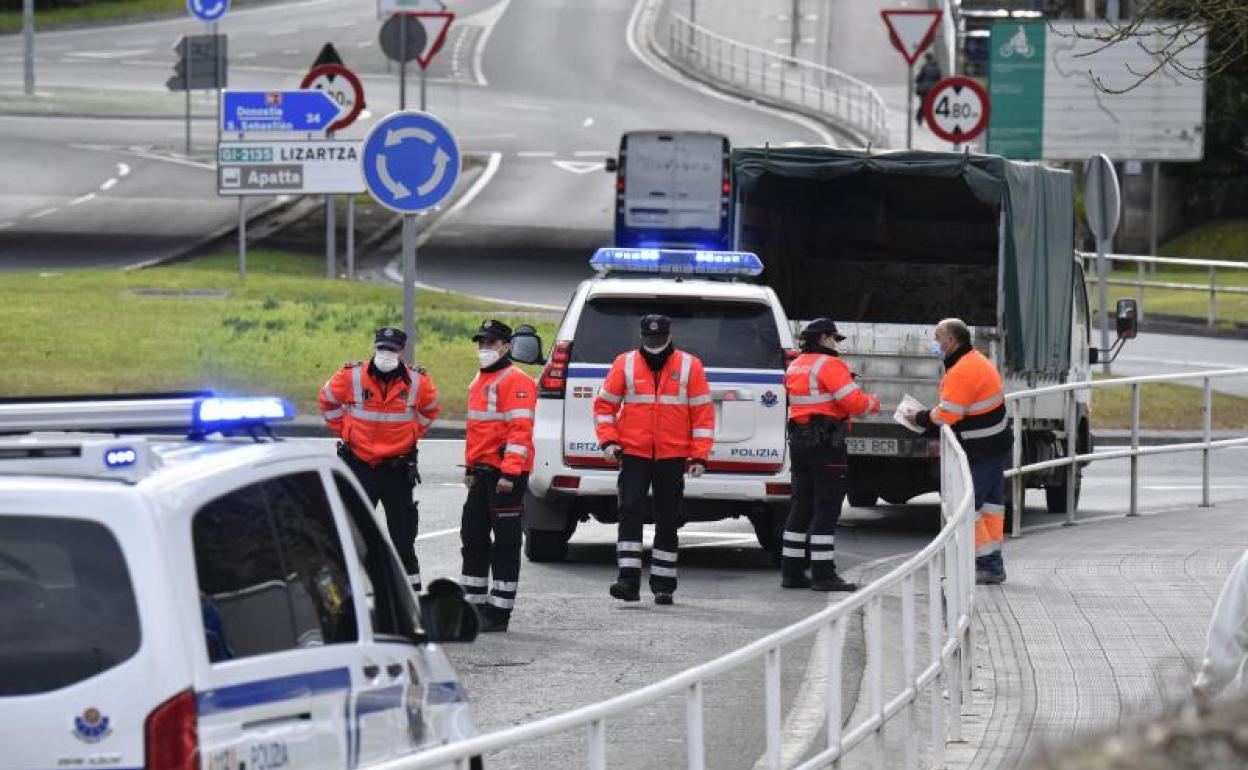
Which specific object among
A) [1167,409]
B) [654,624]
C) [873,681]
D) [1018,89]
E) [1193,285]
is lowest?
[654,624]

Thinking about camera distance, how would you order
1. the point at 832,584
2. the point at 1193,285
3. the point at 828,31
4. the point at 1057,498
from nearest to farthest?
the point at 832,584 → the point at 1057,498 → the point at 1193,285 → the point at 828,31

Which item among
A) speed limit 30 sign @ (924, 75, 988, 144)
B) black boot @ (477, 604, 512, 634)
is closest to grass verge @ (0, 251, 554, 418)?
speed limit 30 sign @ (924, 75, 988, 144)

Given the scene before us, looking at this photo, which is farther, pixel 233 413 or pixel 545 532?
pixel 545 532

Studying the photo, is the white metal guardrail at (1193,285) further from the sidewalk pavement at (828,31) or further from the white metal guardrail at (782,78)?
the sidewalk pavement at (828,31)

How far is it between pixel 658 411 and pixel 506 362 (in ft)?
3.34

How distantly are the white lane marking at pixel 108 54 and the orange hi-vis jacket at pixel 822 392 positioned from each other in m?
53.9

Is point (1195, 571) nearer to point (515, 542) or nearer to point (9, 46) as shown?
point (515, 542)

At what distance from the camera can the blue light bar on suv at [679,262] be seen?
17.1m

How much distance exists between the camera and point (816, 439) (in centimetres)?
1559

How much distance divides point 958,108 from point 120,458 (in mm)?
25228

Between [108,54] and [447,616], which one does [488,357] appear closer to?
[447,616]

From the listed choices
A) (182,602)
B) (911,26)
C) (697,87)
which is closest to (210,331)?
(911,26)

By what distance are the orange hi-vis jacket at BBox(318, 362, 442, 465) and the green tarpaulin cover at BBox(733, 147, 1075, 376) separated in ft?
22.3

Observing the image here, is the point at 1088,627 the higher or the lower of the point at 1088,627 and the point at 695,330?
the lower
